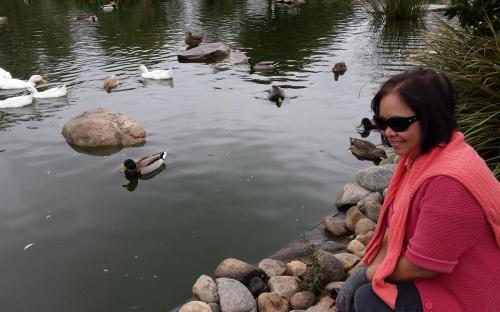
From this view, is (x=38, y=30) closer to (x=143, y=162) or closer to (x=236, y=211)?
(x=143, y=162)

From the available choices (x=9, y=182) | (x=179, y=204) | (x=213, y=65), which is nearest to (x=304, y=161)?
(x=179, y=204)

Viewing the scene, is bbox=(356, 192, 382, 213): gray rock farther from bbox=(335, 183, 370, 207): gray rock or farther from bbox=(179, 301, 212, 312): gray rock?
bbox=(179, 301, 212, 312): gray rock

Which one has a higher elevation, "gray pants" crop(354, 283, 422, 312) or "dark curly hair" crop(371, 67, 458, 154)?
"dark curly hair" crop(371, 67, 458, 154)

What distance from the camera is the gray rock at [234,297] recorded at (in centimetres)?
464

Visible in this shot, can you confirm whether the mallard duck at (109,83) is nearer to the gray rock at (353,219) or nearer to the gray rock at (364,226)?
the gray rock at (353,219)

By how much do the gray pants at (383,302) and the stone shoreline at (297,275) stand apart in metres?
1.61

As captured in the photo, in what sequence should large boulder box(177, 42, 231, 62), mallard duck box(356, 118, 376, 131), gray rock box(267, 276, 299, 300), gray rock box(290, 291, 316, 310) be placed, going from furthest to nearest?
1. large boulder box(177, 42, 231, 62)
2. mallard duck box(356, 118, 376, 131)
3. gray rock box(267, 276, 299, 300)
4. gray rock box(290, 291, 316, 310)

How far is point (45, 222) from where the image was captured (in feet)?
21.8

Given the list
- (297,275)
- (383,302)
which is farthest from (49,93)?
(383,302)

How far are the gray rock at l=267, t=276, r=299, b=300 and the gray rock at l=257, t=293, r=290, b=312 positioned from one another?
14 centimetres

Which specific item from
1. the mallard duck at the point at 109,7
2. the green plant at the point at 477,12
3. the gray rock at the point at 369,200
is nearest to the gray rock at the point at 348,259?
the gray rock at the point at 369,200

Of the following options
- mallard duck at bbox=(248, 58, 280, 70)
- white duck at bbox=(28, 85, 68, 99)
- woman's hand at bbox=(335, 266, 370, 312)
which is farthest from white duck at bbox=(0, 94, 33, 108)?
woman's hand at bbox=(335, 266, 370, 312)

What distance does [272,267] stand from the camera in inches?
206

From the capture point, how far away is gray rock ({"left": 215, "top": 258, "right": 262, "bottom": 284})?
5.05m
